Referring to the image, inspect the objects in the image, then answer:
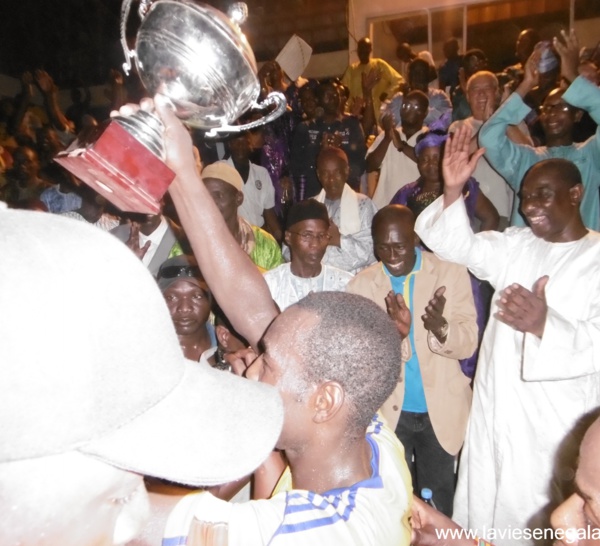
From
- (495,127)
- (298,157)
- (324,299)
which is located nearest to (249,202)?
(298,157)

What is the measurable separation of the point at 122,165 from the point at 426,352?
2.32 meters

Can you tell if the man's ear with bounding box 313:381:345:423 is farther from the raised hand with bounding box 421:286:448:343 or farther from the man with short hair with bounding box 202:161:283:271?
the man with short hair with bounding box 202:161:283:271

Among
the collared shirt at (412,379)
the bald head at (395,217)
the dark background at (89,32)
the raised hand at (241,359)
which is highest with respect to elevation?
the dark background at (89,32)

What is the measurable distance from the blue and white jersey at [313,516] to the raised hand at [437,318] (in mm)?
1587

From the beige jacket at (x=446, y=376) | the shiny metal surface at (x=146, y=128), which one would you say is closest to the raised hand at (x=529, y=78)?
the beige jacket at (x=446, y=376)

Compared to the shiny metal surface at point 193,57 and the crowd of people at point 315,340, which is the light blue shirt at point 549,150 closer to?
the crowd of people at point 315,340

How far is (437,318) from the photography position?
3.05 metres

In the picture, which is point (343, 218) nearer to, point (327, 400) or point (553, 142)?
point (553, 142)

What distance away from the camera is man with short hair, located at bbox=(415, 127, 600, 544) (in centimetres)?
251

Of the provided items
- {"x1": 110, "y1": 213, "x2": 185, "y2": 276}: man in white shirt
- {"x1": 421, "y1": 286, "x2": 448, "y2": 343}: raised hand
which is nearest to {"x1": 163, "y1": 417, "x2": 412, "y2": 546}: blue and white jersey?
{"x1": 421, "y1": 286, "x2": 448, "y2": 343}: raised hand

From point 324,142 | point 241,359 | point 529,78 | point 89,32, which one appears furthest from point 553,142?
point 89,32

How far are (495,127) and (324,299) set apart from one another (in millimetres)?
3286

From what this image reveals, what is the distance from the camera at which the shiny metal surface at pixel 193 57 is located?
181 cm

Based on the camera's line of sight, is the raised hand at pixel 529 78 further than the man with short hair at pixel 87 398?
Yes
